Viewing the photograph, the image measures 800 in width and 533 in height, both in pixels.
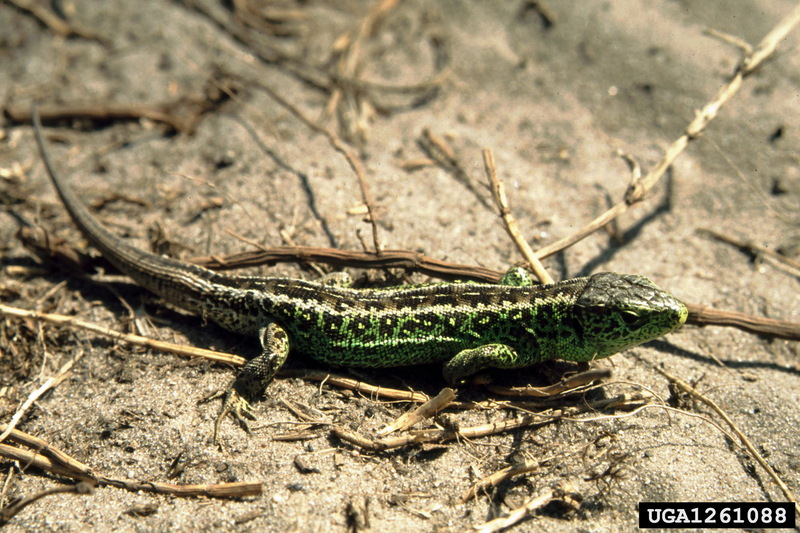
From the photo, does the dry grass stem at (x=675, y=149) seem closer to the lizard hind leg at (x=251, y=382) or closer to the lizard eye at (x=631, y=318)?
the lizard eye at (x=631, y=318)

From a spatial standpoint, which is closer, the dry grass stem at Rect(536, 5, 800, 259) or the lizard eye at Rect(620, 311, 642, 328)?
the lizard eye at Rect(620, 311, 642, 328)

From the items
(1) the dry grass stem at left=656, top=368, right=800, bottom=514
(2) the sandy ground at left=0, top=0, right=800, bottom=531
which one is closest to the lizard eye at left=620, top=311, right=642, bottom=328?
(2) the sandy ground at left=0, top=0, right=800, bottom=531

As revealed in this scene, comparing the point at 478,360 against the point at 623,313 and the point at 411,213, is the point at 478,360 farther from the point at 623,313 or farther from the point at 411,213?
the point at 411,213

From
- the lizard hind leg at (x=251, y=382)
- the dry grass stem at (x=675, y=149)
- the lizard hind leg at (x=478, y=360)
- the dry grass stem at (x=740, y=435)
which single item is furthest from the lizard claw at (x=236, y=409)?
the dry grass stem at (x=740, y=435)

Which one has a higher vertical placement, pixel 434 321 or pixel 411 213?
pixel 411 213

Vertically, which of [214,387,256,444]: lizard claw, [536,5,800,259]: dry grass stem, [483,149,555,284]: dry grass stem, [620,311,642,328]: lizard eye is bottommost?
[214,387,256,444]: lizard claw

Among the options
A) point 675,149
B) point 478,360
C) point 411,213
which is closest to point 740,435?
point 478,360

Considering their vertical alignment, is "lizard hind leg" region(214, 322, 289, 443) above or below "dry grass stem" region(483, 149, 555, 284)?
below

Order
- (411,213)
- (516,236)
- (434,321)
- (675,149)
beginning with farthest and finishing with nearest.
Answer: (411,213) < (675,149) < (516,236) < (434,321)

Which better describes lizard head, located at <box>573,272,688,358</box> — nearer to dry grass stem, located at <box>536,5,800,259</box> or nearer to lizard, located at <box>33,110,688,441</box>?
lizard, located at <box>33,110,688,441</box>

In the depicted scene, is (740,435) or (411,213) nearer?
(740,435)
